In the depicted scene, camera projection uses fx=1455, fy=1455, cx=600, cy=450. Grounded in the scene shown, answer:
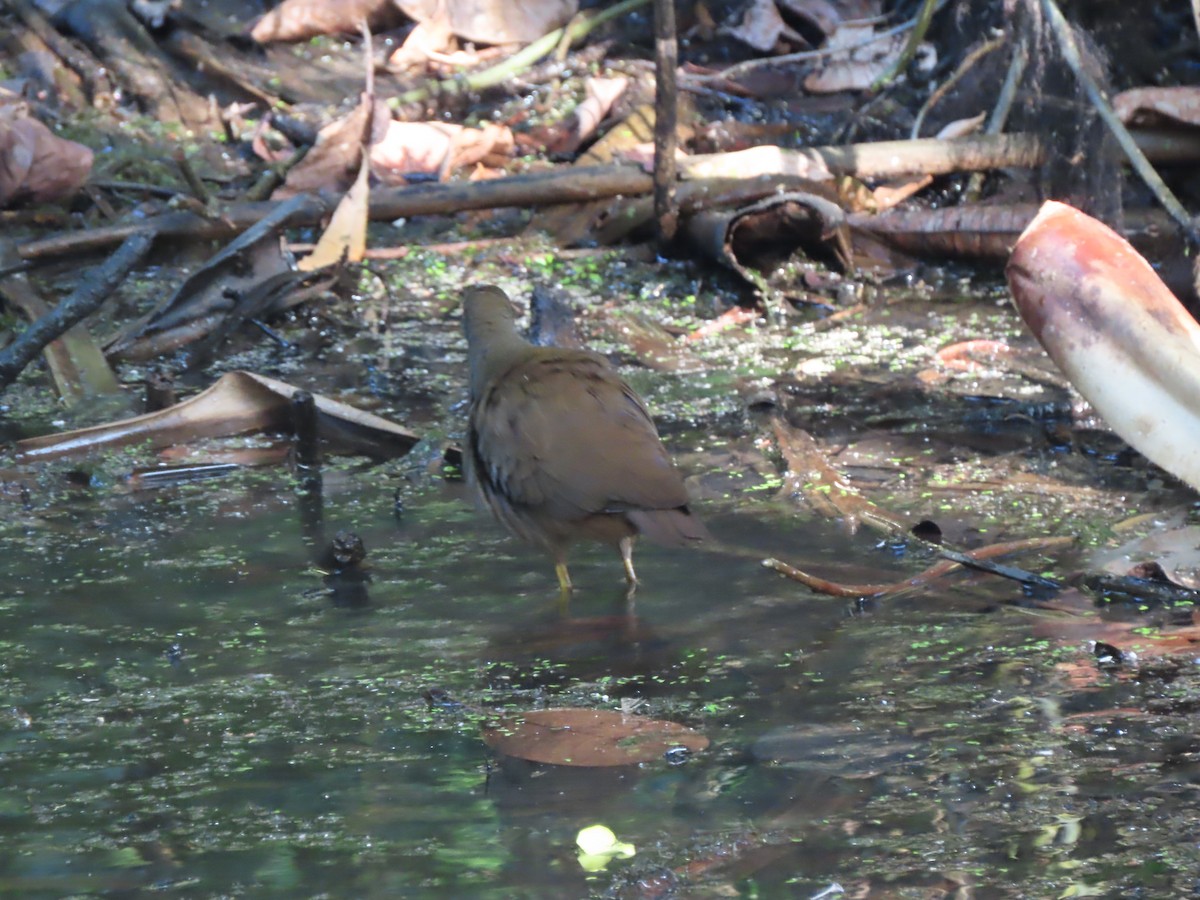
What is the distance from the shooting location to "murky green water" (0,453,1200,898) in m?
2.28

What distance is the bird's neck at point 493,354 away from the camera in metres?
3.96

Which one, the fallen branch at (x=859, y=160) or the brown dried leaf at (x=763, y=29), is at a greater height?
the brown dried leaf at (x=763, y=29)

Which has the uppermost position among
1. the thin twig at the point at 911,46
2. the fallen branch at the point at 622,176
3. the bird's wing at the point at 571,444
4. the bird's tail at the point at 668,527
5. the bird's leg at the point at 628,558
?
the thin twig at the point at 911,46

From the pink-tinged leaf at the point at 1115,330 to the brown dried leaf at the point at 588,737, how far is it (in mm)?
1638

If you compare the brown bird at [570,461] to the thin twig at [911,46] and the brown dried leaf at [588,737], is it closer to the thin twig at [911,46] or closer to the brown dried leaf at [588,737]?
the brown dried leaf at [588,737]

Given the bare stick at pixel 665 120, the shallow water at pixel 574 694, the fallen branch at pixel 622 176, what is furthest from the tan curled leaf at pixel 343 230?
the shallow water at pixel 574 694

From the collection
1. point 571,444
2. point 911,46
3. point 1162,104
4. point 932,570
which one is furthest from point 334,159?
point 932,570

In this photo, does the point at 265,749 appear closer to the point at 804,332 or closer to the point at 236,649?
the point at 236,649

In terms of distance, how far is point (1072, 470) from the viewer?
14.2 ft

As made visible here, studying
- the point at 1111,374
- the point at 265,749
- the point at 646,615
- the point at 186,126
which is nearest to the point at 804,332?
the point at 1111,374

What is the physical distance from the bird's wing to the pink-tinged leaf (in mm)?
1180

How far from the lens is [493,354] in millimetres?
4113

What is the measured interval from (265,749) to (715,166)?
5121 mm

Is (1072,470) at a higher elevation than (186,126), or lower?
lower
